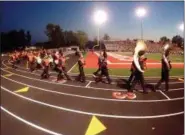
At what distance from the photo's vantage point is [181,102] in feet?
11.7

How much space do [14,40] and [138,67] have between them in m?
2.58

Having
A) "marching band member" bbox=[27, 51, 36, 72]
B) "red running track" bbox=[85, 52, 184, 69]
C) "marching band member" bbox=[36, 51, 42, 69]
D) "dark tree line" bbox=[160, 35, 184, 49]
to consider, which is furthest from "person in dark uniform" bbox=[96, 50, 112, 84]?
"marching band member" bbox=[27, 51, 36, 72]

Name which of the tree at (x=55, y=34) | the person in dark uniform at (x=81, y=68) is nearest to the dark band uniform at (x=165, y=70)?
the person in dark uniform at (x=81, y=68)

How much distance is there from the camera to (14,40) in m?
4.04

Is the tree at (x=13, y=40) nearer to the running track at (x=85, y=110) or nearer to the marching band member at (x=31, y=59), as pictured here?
the marching band member at (x=31, y=59)

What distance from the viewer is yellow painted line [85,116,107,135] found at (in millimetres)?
3146

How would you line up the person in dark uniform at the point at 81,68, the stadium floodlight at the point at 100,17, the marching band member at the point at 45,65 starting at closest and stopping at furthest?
the stadium floodlight at the point at 100,17 → the person in dark uniform at the point at 81,68 → the marching band member at the point at 45,65

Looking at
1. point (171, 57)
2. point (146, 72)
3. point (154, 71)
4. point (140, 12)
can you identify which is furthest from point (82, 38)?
point (171, 57)

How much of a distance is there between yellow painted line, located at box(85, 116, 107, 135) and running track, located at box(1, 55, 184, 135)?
68 mm

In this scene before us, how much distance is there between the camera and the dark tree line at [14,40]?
379 cm

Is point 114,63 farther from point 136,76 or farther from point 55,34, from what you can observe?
point 55,34

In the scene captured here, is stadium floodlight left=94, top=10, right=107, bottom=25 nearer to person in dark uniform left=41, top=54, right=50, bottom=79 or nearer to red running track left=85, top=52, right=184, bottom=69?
red running track left=85, top=52, right=184, bottom=69

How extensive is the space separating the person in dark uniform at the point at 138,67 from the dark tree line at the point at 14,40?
206 centimetres

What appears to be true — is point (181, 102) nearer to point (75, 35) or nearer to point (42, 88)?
point (75, 35)
